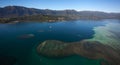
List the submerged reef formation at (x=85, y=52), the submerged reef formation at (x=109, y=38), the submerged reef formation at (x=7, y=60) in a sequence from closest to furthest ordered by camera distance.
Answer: the submerged reef formation at (x=7, y=60) → the submerged reef formation at (x=85, y=52) → the submerged reef formation at (x=109, y=38)

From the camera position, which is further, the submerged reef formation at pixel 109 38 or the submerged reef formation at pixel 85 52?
the submerged reef formation at pixel 109 38

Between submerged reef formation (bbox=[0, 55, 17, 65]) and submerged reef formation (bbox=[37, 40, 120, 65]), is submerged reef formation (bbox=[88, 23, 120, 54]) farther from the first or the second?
submerged reef formation (bbox=[0, 55, 17, 65])

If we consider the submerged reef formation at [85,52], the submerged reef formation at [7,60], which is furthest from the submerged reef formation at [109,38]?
the submerged reef formation at [7,60]

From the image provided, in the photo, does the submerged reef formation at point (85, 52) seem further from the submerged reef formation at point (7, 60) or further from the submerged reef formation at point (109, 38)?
the submerged reef formation at point (7, 60)

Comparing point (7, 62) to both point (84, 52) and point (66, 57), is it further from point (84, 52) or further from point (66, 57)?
point (84, 52)

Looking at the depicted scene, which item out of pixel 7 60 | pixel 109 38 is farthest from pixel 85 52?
pixel 109 38

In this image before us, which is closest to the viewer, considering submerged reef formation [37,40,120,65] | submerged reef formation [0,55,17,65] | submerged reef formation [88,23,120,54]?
submerged reef formation [0,55,17,65]

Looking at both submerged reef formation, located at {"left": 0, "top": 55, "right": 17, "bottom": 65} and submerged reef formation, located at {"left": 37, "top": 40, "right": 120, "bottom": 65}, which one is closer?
submerged reef formation, located at {"left": 0, "top": 55, "right": 17, "bottom": 65}

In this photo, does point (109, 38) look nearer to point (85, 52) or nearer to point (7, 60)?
point (85, 52)

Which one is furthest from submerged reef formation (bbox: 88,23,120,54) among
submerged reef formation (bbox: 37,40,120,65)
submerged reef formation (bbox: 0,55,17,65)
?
submerged reef formation (bbox: 0,55,17,65)

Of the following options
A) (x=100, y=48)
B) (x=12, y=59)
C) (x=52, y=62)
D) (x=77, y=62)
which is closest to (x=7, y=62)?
(x=12, y=59)

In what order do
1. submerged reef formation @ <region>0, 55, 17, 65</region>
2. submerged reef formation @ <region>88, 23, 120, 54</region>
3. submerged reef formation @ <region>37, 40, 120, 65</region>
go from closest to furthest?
submerged reef formation @ <region>0, 55, 17, 65</region> → submerged reef formation @ <region>37, 40, 120, 65</region> → submerged reef formation @ <region>88, 23, 120, 54</region>

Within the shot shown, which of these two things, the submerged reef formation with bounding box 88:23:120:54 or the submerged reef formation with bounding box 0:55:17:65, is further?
the submerged reef formation with bounding box 88:23:120:54
